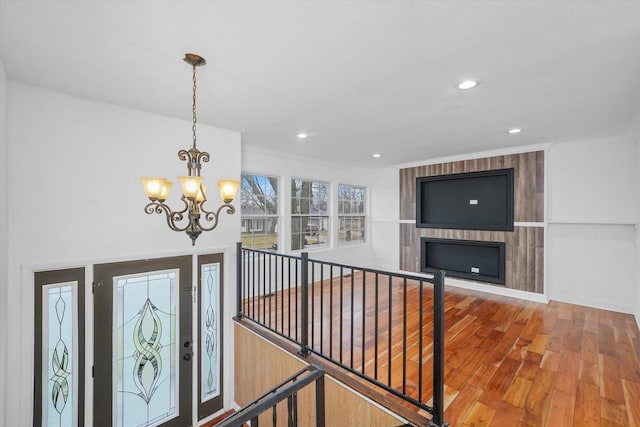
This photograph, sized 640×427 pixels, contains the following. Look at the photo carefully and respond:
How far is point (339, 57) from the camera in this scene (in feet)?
6.22

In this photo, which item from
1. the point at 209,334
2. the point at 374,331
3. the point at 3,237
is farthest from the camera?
the point at 209,334

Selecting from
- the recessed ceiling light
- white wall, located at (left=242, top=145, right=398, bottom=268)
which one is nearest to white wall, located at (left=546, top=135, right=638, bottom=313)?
white wall, located at (left=242, top=145, right=398, bottom=268)

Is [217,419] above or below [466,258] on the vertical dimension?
below

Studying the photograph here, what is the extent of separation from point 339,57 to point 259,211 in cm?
343

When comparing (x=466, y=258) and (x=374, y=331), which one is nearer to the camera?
(x=374, y=331)

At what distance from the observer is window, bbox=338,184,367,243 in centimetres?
657

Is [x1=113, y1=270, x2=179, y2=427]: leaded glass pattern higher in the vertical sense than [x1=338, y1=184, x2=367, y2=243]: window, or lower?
lower

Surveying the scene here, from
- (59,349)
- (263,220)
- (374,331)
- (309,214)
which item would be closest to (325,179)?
(309,214)

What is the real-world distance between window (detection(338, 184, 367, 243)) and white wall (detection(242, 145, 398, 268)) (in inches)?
6.3

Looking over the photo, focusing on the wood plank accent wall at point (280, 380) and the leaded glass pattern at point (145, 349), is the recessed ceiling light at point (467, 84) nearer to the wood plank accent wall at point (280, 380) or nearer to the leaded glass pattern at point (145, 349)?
the wood plank accent wall at point (280, 380)

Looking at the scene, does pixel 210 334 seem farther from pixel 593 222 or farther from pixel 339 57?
pixel 593 222

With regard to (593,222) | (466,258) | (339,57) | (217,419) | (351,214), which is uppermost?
(339,57)

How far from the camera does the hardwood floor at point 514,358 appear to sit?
2.12 m

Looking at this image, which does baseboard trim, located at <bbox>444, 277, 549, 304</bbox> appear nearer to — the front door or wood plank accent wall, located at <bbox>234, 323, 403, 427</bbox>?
wood plank accent wall, located at <bbox>234, 323, 403, 427</bbox>
